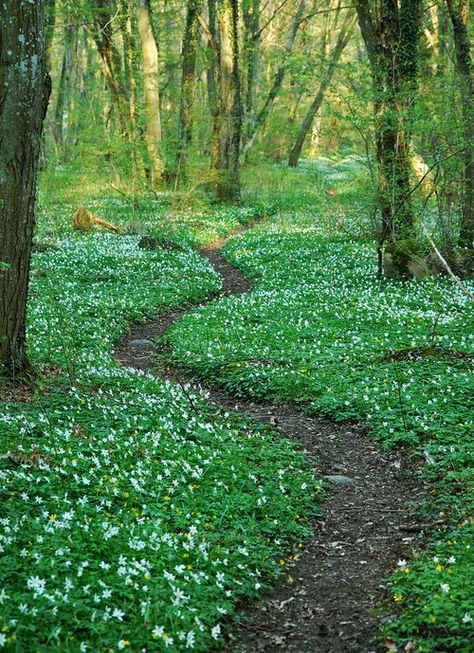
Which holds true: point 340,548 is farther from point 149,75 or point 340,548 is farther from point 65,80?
point 65,80

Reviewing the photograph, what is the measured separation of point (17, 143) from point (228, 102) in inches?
884

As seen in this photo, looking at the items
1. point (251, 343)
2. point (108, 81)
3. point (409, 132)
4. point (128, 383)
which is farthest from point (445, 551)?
point (108, 81)

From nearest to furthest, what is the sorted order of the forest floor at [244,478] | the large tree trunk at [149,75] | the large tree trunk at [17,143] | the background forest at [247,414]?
the forest floor at [244,478], the background forest at [247,414], the large tree trunk at [17,143], the large tree trunk at [149,75]

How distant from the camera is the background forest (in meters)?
4.70

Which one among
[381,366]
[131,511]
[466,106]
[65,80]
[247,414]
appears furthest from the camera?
[65,80]

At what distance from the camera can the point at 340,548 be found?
240 inches

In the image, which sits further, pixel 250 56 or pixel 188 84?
pixel 250 56

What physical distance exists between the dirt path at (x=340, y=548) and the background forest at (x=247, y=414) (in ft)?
0.09

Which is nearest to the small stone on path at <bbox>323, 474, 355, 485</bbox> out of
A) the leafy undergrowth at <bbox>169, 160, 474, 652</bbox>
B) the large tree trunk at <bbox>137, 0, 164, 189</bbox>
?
the leafy undergrowth at <bbox>169, 160, 474, 652</bbox>

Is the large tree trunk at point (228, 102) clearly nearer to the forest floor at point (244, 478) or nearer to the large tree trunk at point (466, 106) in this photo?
the large tree trunk at point (466, 106)

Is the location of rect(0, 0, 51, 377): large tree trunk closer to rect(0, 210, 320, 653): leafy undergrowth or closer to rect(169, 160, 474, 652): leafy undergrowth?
rect(0, 210, 320, 653): leafy undergrowth

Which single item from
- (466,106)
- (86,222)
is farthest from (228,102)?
(466,106)

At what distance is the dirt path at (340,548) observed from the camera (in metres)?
4.80

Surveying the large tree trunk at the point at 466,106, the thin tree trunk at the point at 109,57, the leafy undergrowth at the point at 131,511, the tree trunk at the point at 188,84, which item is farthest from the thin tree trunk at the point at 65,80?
the leafy undergrowth at the point at 131,511
